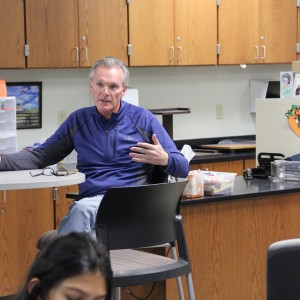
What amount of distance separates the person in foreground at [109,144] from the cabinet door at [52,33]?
1.59m

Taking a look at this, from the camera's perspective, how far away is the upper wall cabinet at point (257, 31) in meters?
5.70

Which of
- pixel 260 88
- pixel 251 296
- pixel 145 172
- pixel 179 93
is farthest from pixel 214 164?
pixel 145 172

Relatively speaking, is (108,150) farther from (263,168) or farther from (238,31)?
(238,31)

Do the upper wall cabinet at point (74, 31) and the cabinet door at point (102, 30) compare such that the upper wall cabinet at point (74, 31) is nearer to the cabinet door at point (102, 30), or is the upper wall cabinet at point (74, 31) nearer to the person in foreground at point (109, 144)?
the cabinet door at point (102, 30)

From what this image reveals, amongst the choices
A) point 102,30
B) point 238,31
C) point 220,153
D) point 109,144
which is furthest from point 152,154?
point 238,31

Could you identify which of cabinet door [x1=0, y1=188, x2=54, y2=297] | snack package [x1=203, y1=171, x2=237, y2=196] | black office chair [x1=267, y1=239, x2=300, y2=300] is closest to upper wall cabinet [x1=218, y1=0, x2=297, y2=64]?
cabinet door [x1=0, y1=188, x2=54, y2=297]

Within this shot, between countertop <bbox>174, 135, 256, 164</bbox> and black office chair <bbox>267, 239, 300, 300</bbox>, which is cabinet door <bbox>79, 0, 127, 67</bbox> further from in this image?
black office chair <bbox>267, 239, 300, 300</bbox>

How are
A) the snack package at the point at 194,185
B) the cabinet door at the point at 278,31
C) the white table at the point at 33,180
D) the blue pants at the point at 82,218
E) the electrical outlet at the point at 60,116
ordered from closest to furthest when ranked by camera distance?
1. the white table at the point at 33,180
2. the blue pants at the point at 82,218
3. the snack package at the point at 194,185
4. the electrical outlet at the point at 60,116
5. the cabinet door at the point at 278,31

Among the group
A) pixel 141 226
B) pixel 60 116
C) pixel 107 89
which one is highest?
pixel 107 89

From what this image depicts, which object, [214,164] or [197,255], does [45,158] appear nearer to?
[197,255]

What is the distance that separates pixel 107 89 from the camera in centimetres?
334

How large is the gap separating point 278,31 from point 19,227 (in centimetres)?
262

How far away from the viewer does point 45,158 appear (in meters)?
3.40

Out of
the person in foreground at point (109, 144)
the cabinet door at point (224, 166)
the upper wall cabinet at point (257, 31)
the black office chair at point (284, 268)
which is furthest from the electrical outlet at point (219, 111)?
the black office chair at point (284, 268)
